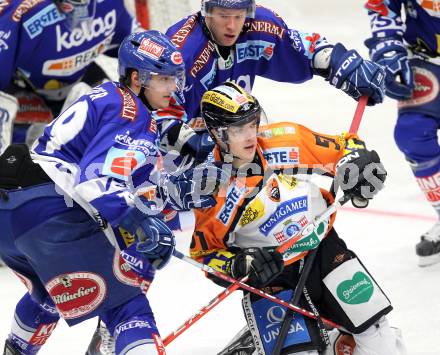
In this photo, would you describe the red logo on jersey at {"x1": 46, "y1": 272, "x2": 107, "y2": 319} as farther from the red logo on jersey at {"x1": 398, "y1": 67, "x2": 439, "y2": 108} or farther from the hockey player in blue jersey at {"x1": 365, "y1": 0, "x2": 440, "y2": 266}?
the red logo on jersey at {"x1": 398, "y1": 67, "x2": 439, "y2": 108}

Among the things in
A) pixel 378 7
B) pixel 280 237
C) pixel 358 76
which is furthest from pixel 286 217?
pixel 378 7

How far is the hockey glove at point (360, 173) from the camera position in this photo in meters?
3.25

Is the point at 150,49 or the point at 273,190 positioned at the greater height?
the point at 150,49

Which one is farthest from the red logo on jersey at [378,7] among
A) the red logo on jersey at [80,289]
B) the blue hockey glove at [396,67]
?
the red logo on jersey at [80,289]

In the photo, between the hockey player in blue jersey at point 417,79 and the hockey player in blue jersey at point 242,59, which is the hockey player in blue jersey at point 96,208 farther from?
the hockey player in blue jersey at point 417,79

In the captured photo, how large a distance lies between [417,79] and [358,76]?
84cm

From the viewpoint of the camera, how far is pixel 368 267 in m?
4.71

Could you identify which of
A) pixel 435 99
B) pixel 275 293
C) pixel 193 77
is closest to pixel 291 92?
pixel 435 99

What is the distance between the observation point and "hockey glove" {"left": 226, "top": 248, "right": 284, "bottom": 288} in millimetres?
3076

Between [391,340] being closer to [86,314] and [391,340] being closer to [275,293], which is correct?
[275,293]

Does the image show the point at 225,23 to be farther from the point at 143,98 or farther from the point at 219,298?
the point at 219,298

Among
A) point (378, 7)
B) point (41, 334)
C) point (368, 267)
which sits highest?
point (378, 7)

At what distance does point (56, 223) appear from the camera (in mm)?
3121

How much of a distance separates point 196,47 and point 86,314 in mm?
1179
